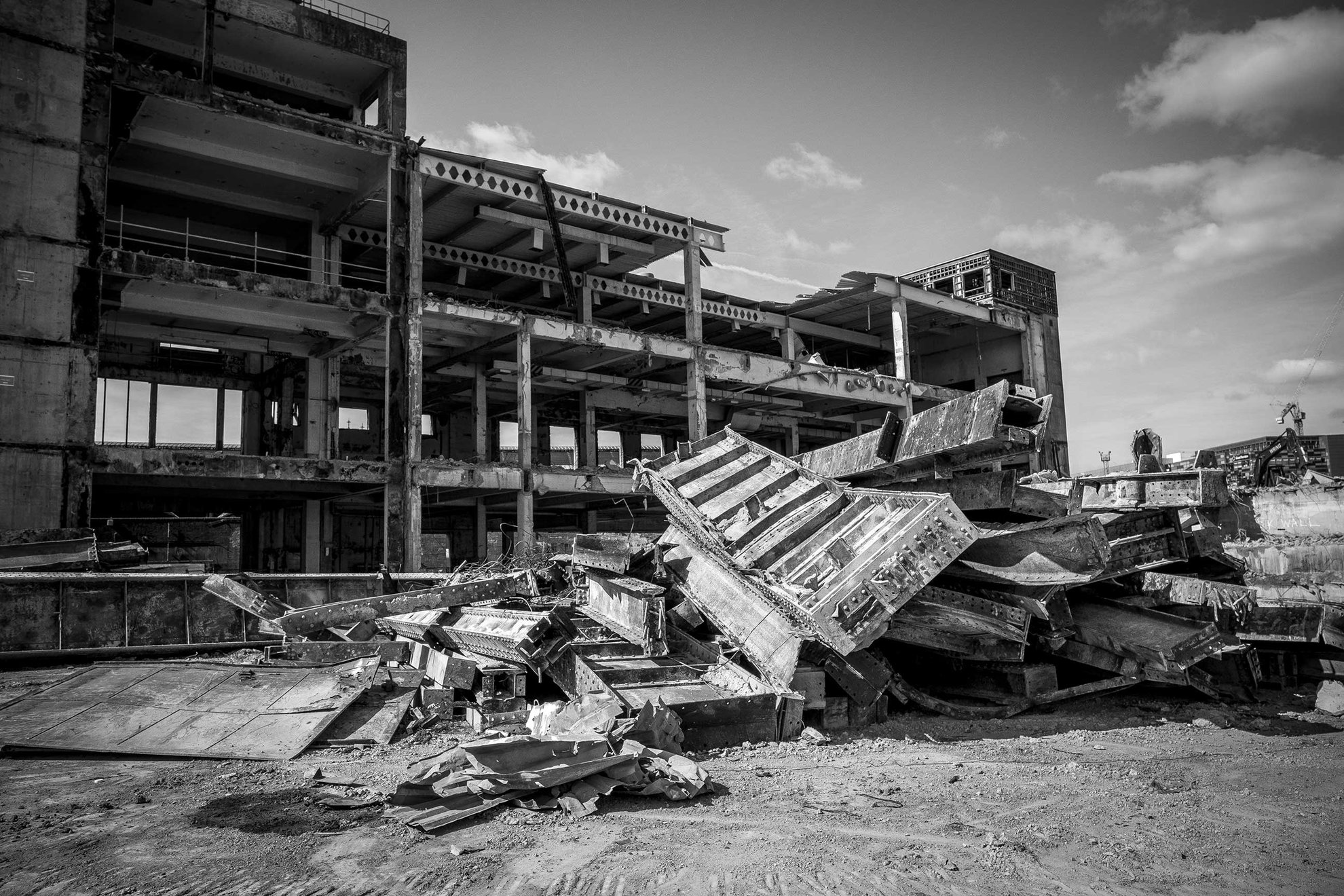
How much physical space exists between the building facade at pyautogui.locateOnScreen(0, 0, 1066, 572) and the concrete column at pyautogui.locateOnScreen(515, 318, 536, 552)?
6cm

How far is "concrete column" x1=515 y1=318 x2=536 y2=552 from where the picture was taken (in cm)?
1844

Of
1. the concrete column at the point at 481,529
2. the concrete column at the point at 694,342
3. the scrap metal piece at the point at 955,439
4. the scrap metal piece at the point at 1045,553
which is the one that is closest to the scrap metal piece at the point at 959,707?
the scrap metal piece at the point at 1045,553

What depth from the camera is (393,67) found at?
17984mm

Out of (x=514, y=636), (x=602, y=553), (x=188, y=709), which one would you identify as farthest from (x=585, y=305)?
(x=188, y=709)

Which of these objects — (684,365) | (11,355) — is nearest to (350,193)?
(11,355)

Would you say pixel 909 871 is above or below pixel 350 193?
below

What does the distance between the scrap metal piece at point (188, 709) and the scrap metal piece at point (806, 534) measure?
3.66m

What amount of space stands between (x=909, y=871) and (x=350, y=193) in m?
19.4

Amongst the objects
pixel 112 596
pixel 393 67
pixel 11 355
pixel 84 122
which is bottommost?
pixel 112 596

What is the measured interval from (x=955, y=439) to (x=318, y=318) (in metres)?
15.0

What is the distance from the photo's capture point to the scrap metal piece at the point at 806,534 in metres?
6.32

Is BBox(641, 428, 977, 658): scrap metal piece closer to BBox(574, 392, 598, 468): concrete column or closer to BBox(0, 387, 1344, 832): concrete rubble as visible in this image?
BBox(0, 387, 1344, 832): concrete rubble

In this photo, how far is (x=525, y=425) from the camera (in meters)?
18.6

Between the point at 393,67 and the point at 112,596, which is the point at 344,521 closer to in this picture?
the point at 393,67
